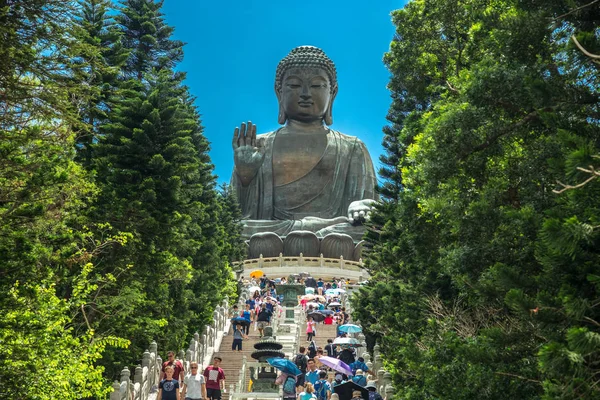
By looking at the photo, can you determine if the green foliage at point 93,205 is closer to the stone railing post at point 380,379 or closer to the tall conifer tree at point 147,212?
the tall conifer tree at point 147,212

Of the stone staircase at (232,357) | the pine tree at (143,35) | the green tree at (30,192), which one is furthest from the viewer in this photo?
the pine tree at (143,35)

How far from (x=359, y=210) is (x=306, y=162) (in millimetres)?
5840

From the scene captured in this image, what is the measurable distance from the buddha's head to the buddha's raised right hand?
3.72 meters

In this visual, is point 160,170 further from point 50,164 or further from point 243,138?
point 243,138

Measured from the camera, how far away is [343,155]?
43.0 m

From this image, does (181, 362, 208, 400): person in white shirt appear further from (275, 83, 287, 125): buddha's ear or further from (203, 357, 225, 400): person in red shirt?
(275, 83, 287, 125): buddha's ear

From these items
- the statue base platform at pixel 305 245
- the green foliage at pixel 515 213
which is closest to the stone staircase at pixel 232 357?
the green foliage at pixel 515 213

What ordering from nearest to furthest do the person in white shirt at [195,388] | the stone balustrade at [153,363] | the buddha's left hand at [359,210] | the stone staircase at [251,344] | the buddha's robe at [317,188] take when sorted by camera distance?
the person in white shirt at [195,388]
the stone balustrade at [153,363]
the stone staircase at [251,344]
the buddha's left hand at [359,210]
the buddha's robe at [317,188]

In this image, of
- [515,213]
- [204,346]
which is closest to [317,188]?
[204,346]

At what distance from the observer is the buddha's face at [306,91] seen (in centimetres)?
4209

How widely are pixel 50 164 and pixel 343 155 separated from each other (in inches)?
1313

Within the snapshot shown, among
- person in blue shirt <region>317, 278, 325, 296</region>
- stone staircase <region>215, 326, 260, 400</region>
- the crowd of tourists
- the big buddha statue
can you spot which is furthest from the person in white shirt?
the big buddha statue

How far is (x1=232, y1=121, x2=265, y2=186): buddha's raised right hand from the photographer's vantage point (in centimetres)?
3906

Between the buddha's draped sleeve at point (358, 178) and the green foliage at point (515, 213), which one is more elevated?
the buddha's draped sleeve at point (358, 178)
